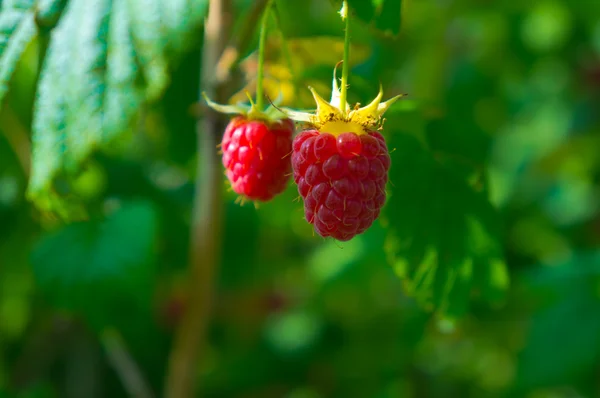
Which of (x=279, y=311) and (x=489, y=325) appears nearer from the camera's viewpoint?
(x=489, y=325)

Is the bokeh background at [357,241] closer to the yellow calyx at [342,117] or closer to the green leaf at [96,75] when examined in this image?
the green leaf at [96,75]

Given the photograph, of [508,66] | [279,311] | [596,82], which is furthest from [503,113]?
[279,311]

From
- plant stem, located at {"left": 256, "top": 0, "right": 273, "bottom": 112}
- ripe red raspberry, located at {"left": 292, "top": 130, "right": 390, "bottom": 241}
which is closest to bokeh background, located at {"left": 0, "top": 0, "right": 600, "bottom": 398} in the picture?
plant stem, located at {"left": 256, "top": 0, "right": 273, "bottom": 112}

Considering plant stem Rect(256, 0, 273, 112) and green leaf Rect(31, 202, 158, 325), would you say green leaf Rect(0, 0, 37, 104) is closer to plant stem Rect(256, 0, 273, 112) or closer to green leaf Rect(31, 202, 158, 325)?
plant stem Rect(256, 0, 273, 112)

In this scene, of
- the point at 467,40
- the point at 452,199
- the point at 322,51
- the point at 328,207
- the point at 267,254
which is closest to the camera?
the point at 328,207

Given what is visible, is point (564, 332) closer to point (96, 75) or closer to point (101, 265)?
point (101, 265)

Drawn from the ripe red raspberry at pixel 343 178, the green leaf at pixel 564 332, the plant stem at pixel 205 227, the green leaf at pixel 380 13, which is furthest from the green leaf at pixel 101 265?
the green leaf at pixel 564 332

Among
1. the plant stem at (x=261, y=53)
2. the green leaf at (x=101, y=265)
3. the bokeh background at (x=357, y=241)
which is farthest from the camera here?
the green leaf at (x=101, y=265)

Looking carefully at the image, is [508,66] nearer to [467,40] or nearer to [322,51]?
[467,40]
